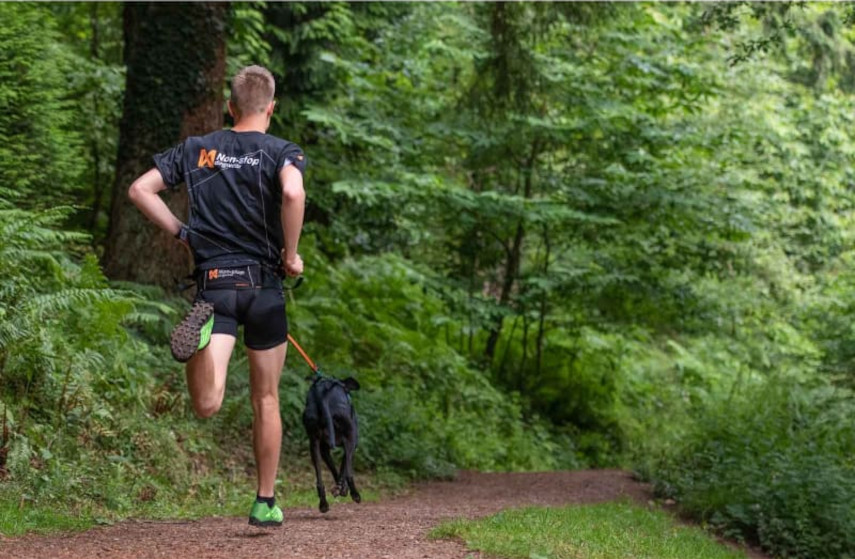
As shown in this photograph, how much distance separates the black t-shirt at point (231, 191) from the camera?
499cm

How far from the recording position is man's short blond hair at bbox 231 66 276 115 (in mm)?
5051

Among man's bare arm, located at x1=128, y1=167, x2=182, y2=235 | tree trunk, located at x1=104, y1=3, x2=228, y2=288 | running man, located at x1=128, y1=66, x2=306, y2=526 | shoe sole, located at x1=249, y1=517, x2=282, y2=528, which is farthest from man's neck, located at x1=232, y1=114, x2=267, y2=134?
tree trunk, located at x1=104, y1=3, x2=228, y2=288

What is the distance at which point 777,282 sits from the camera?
1786cm

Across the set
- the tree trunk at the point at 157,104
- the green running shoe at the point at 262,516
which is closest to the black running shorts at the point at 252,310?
the green running shoe at the point at 262,516

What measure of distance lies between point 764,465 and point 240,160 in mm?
7103

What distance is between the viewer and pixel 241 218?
16.4 ft

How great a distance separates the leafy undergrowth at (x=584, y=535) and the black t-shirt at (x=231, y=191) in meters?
1.94

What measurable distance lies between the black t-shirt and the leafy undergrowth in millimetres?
1945

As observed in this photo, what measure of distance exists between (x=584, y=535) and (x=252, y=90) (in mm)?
3342

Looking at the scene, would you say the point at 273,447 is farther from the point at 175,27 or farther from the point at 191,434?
the point at 175,27

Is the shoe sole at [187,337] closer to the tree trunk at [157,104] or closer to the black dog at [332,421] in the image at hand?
the black dog at [332,421]

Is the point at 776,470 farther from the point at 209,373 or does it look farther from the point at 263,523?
the point at 209,373

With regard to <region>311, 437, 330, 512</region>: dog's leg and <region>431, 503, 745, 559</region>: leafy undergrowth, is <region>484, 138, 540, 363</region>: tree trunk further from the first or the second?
<region>311, 437, 330, 512</region>: dog's leg

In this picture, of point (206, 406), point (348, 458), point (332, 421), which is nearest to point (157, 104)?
point (332, 421)
